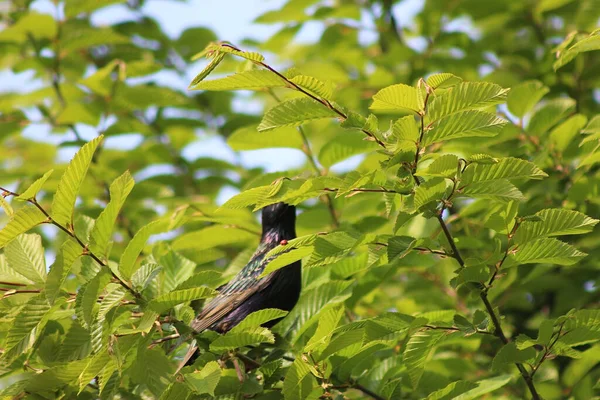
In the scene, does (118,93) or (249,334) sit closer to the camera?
(249,334)

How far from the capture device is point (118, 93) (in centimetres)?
386

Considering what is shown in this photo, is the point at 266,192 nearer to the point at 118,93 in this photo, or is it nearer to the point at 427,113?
the point at 427,113

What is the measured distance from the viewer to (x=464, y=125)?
71.5 inches

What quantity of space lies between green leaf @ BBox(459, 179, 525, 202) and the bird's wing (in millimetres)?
813

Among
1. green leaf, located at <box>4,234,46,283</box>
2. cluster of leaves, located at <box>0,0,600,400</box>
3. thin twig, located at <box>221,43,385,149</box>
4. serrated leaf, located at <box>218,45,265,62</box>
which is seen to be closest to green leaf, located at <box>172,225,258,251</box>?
cluster of leaves, located at <box>0,0,600,400</box>

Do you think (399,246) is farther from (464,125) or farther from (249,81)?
(249,81)

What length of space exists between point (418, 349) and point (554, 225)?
467 millimetres

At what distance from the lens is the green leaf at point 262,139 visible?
114 inches

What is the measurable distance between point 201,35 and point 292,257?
9.36ft

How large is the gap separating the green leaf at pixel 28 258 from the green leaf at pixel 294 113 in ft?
2.37

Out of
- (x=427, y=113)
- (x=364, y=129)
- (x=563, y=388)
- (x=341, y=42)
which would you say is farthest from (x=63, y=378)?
(x=341, y=42)

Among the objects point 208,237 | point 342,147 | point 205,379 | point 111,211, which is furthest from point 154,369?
point 342,147

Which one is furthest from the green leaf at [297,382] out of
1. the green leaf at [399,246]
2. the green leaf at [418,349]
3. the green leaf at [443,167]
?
the green leaf at [443,167]

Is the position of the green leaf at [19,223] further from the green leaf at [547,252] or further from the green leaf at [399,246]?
the green leaf at [547,252]
